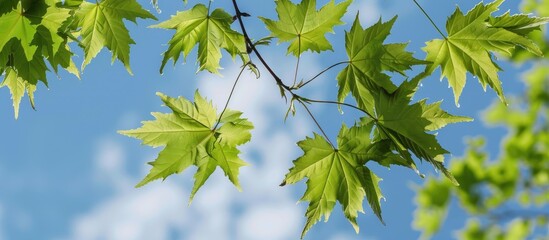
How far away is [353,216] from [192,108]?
2.19 feet

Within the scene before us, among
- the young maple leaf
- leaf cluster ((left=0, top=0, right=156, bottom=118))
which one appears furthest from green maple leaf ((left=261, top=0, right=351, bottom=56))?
the young maple leaf

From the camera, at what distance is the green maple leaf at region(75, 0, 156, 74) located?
1813 mm

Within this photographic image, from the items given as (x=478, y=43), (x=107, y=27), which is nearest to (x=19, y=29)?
(x=107, y=27)

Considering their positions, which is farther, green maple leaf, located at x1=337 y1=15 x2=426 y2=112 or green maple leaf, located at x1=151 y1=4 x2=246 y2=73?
green maple leaf, located at x1=151 y1=4 x2=246 y2=73

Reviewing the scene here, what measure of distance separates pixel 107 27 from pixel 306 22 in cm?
66

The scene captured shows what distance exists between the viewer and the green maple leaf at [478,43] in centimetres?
189

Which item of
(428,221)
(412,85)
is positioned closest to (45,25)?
(412,85)

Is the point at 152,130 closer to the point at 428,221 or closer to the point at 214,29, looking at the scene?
the point at 214,29

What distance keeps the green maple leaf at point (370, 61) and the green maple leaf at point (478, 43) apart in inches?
8.2

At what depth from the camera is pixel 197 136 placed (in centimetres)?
193

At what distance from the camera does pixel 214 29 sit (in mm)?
2010

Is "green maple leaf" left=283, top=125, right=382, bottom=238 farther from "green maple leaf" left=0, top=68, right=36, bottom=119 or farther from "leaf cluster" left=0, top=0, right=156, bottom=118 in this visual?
"green maple leaf" left=0, top=68, right=36, bottom=119

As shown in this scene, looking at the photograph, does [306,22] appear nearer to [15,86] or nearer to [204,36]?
[204,36]

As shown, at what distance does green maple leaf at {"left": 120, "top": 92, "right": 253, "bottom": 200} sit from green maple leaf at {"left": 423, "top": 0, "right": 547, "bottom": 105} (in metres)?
0.73
